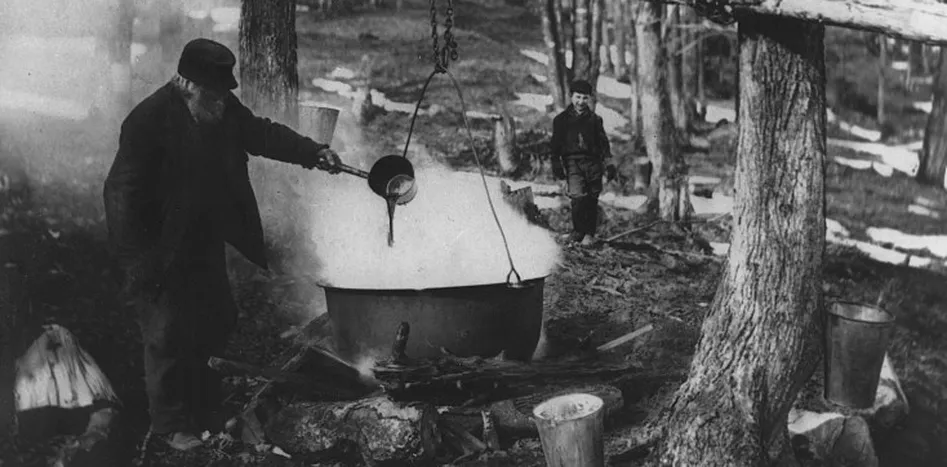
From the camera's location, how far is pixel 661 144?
641 centimetres

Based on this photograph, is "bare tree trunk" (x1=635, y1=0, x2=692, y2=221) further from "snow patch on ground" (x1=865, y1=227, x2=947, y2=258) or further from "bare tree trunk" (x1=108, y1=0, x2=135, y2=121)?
"bare tree trunk" (x1=108, y1=0, x2=135, y2=121)

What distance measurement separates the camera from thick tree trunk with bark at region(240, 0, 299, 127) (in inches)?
228

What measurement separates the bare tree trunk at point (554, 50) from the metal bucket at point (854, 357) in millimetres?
2192

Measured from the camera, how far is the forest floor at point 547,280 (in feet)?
16.5

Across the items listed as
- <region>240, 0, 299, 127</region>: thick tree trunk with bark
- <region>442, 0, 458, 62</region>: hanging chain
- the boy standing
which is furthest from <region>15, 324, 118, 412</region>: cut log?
the boy standing

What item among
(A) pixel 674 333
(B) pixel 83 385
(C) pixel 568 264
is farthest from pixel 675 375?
(B) pixel 83 385

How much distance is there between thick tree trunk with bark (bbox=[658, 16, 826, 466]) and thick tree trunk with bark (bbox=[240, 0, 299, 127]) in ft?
9.11

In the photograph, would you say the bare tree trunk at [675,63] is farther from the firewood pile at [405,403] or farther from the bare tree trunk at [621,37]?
the firewood pile at [405,403]

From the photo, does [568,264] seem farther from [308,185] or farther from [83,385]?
[83,385]

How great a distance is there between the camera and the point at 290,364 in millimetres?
5449

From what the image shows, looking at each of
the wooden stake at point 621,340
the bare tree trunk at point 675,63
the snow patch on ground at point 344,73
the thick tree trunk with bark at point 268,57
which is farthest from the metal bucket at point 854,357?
the thick tree trunk with bark at point 268,57

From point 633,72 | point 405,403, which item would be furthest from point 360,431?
point 633,72

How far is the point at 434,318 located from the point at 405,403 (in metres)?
0.50

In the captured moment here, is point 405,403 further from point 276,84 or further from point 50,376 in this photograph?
point 276,84
